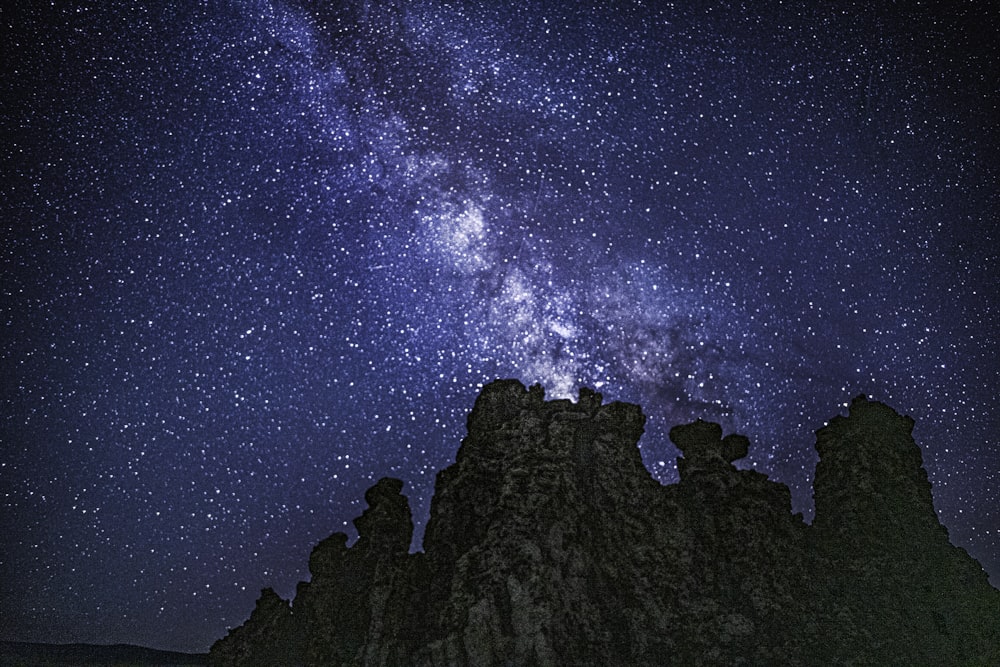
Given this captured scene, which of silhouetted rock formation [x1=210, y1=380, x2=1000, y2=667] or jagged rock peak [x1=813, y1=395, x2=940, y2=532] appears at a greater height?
jagged rock peak [x1=813, y1=395, x2=940, y2=532]

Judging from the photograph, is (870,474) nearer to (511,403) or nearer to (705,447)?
(705,447)

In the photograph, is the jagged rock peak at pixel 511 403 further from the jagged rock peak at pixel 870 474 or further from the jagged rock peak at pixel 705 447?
the jagged rock peak at pixel 870 474

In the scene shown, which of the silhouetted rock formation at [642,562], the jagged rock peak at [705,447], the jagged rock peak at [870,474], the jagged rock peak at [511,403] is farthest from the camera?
the jagged rock peak at [511,403]

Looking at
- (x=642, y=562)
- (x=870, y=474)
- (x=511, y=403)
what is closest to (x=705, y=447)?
(x=642, y=562)

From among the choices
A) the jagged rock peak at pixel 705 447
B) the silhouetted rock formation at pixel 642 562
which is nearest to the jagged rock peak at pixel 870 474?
the silhouetted rock formation at pixel 642 562

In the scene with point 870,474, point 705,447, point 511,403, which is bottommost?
point 870,474

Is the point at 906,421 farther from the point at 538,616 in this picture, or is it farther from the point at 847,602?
the point at 538,616

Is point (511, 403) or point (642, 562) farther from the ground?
point (511, 403)

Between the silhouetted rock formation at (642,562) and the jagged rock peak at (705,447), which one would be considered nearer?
the silhouetted rock formation at (642,562)

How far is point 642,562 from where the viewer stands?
127 ft

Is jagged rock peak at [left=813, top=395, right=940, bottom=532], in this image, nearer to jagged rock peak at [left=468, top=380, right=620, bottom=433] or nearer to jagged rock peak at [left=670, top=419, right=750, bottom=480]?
jagged rock peak at [left=670, top=419, right=750, bottom=480]

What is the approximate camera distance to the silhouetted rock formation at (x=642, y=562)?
115 feet

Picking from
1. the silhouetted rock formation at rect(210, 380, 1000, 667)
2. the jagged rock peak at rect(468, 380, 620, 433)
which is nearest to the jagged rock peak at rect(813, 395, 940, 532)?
the silhouetted rock formation at rect(210, 380, 1000, 667)

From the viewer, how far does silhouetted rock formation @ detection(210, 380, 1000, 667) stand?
34.9 m
